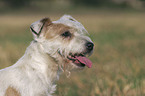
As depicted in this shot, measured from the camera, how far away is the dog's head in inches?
154

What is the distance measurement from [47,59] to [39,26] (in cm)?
59

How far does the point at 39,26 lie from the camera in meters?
3.97

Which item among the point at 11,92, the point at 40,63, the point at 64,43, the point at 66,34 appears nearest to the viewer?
the point at 11,92

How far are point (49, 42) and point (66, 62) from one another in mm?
462

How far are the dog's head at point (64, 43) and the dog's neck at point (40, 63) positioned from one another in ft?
0.28

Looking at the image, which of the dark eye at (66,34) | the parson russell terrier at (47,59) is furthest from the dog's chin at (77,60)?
the dark eye at (66,34)

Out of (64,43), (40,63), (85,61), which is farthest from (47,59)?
(85,61)

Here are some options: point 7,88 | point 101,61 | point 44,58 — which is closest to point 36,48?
point 44,58

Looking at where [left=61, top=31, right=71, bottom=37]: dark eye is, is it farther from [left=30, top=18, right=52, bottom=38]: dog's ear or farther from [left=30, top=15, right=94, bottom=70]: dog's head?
[left=30, top=18, right=52, bottom=38]: dog's ear

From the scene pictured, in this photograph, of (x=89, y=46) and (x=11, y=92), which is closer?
(x=11, y=92)

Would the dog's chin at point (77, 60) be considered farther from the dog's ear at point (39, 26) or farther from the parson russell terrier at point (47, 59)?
the dog's ear at point (39, 26)

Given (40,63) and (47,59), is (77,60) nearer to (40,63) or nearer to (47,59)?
(47,59)

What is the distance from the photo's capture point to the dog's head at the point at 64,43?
3.92 metres

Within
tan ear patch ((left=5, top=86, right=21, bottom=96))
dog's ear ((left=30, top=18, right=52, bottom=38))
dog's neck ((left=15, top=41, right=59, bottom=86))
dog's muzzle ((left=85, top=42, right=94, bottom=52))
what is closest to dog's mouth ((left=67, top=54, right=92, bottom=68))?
dog's muzzle ((left=85, top=42, right=94, bottom=52))
